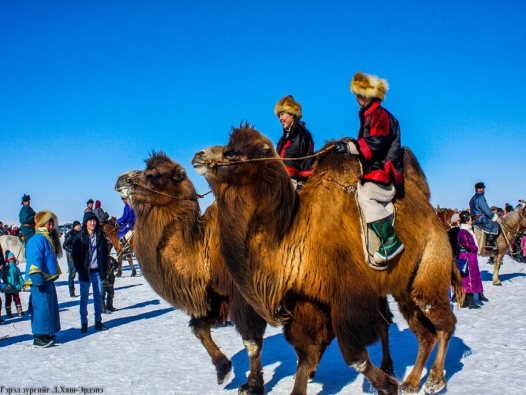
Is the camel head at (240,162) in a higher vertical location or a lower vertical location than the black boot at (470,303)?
higher

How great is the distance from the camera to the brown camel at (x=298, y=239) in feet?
14.9

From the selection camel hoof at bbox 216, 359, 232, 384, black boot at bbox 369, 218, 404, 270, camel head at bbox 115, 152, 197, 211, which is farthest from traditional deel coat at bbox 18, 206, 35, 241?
black boot at bbox 369, 218, 404, 270

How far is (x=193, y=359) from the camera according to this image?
7.25 metres

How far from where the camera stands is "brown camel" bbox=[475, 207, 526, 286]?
14718mm

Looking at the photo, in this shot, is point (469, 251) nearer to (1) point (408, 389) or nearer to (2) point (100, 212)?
(1) point (408, 389)

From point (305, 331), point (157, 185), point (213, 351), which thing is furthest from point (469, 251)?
point (157, 185)

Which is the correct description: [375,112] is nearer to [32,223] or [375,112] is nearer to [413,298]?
[413,298]

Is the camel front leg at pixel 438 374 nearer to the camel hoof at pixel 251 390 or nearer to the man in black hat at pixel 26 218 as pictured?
the camel hoof at pixel 251 390

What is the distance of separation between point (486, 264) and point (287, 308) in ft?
56.9

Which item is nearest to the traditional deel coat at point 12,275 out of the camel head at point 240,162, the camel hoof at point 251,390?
the camel hoof at point 251,390

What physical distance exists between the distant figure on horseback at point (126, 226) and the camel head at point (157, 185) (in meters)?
9.41

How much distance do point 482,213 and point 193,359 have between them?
9.70 meters

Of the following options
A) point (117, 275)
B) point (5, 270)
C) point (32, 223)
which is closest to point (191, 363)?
point (5, 270)

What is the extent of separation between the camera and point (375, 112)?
4898mm
